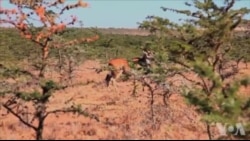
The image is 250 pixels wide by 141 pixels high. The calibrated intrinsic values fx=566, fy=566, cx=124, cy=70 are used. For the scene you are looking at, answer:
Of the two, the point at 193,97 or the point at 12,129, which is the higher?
the point at 193,97

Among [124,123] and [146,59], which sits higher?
[146,59]

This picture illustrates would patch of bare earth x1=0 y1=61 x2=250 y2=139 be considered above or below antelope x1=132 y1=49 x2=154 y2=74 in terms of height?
below

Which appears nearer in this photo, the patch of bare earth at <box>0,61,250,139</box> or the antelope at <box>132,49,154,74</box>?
the patch of bare earth at <box>0,61,250,139</box>

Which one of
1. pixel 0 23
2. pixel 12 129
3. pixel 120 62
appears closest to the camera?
pixel 0 23

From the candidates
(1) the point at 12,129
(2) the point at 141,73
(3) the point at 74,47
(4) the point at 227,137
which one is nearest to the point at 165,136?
(2) the point at 141,73

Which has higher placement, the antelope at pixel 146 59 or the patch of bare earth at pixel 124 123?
the antelope at pixel 146 59

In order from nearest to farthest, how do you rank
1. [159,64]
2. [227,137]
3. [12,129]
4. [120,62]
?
[227,137] → [12,129] → [159,64] → [120,62]

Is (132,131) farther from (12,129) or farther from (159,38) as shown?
(12,129)

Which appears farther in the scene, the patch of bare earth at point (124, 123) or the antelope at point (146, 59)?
the antelope at point (146, 59)

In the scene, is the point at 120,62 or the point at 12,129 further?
the point at 120,62

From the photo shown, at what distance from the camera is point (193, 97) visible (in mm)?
9297

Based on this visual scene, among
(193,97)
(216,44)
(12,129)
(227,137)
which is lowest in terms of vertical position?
(12,129)

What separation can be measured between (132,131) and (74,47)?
9.09 feet

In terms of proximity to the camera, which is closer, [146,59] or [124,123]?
[124,123]
